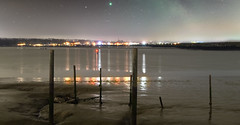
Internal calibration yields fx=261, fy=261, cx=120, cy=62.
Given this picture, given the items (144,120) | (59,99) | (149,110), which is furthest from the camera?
(59,99)

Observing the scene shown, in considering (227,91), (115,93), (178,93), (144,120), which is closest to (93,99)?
(115,93)

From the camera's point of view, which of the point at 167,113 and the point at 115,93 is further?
the point at 115,93

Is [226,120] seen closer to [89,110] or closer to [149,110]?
[149,110]

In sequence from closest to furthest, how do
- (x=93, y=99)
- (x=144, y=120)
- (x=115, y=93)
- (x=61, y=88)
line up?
(x=144, y=120), (x=93, y=99), (x=115, y=93), (x=61, y=88)

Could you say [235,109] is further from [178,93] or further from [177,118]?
[178,93]

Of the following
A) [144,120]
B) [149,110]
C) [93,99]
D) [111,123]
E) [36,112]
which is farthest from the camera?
[93,99]

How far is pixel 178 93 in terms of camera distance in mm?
18828

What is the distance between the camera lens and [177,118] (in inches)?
467

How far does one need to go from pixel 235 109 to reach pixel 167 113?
3996 millimetres

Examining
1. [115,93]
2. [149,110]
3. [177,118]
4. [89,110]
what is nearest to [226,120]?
[177,118]

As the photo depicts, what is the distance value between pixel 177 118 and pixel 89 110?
4078 millimetres

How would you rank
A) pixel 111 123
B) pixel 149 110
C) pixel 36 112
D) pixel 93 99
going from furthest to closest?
pixel 93 99, pixel 149 110, pixel 36 112, pixel 111 123

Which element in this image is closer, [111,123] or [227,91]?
[111,123]

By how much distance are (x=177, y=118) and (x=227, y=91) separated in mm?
9789
